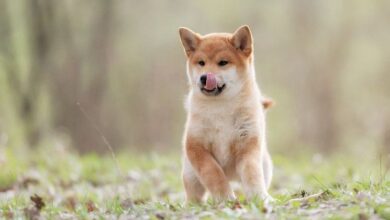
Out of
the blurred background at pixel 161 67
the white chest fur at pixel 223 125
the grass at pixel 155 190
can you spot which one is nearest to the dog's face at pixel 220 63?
the white chest fur at pixel 223 125

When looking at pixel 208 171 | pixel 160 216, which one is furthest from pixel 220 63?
pixel 160 216

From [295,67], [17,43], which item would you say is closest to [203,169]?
[17,43]

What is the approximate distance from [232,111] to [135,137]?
20.5m

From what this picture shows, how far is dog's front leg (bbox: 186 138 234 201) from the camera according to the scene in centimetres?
742

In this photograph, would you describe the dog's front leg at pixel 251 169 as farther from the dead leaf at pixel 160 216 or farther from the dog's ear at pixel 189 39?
the dog's ear at pixel 189 39

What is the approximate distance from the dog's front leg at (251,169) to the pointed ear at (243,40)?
94cm

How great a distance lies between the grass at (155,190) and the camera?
660 cm

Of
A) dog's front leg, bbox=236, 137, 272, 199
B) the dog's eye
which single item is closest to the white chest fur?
dog's front leg, bbox=236, 137, 272, 199

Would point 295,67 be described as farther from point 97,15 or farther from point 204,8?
point 97,15

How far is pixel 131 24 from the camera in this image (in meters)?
25.3

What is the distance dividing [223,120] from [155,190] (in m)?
3.87

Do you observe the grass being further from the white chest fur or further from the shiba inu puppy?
the white chest fur

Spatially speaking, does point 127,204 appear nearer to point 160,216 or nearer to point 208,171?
point 208,171

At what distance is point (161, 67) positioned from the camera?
27.7 metres
